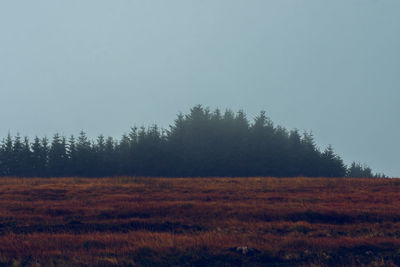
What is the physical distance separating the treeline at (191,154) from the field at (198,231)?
32280mm

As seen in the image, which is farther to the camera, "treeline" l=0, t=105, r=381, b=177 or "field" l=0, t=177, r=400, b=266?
"treeline" l=0, t=105, r=381, b=177

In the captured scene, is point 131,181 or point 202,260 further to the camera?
point 131,181

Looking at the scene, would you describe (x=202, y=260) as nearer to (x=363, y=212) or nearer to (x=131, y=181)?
(x=363, y=212)

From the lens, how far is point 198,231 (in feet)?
43.5

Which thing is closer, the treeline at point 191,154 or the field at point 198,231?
the field at point 198,231

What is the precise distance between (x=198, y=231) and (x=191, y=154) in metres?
43.6

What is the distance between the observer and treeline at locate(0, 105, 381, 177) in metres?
56.0

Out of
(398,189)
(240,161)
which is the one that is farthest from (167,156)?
(398,189)

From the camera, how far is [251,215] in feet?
53.1

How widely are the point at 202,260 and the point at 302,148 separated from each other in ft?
180

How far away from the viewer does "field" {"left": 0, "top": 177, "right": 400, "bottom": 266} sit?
973cm

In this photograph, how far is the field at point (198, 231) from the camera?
9.73m

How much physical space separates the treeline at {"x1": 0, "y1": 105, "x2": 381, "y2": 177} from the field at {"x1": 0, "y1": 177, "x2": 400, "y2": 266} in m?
32.3

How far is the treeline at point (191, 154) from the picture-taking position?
5597 cm
